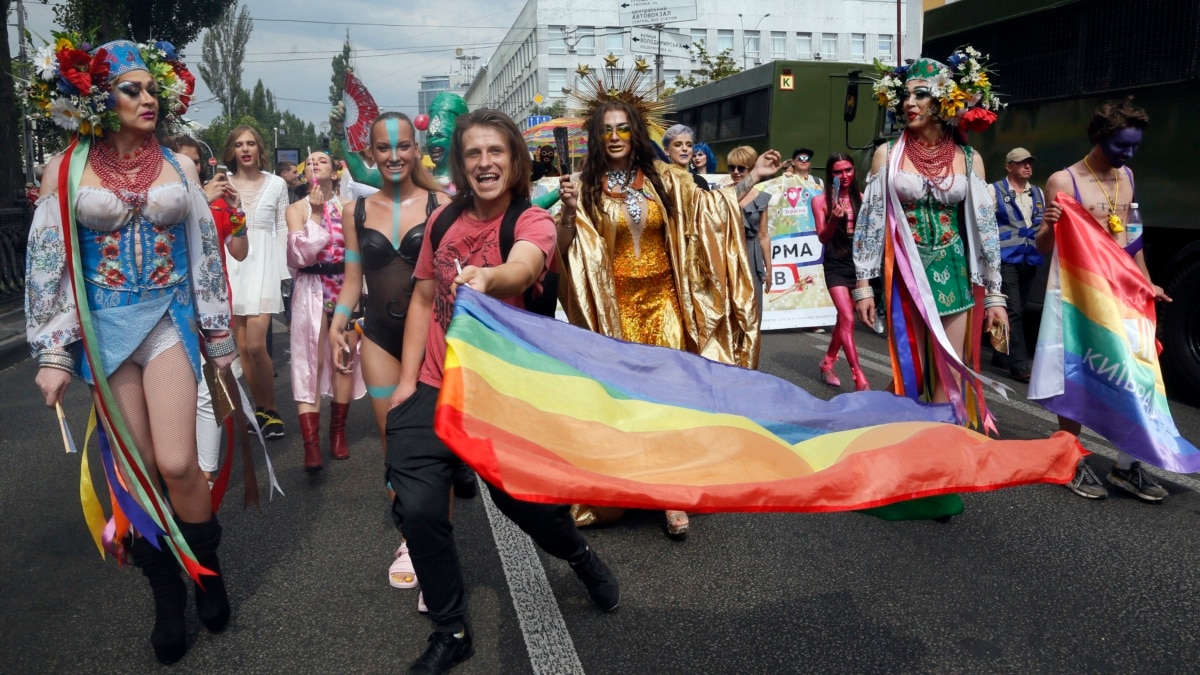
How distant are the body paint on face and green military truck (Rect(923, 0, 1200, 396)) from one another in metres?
5.73

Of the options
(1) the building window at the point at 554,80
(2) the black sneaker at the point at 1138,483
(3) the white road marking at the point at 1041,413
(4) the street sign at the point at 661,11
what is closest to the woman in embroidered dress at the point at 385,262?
(2) the black sneaker at the point at 1138,483

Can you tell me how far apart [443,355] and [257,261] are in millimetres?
3814

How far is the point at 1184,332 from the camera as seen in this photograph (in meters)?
7.12

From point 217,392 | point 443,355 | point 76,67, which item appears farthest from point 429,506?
point 76,67

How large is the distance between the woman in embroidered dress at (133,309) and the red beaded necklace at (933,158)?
10.8 ft

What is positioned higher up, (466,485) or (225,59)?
(225,59)

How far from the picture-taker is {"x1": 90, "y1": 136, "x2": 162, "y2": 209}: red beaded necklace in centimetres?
342

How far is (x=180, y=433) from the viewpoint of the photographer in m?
3.46

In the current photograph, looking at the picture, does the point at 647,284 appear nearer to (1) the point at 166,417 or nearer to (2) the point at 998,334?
(2) the point at 998,334

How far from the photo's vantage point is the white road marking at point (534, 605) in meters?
3.27

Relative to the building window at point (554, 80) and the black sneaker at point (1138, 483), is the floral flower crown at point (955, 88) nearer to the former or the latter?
the black sneaker at point (1138, 483)

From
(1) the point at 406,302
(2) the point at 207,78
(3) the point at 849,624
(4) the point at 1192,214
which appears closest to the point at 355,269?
(1) the point at 406,302

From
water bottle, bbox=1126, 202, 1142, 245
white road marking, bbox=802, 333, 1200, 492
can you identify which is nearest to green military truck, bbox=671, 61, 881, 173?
white road marking, bbox=802, 333, 1200, 492

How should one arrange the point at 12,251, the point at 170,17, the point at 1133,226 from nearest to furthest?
the point at 1133,226 → the point at 12,251 → the point at 170,17
